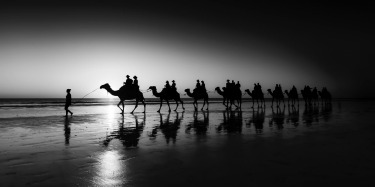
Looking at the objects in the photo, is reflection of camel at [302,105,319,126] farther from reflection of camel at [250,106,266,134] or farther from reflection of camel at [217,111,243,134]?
reflection of camel at [217,111,243,134]

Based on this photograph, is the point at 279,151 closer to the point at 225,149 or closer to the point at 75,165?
the point at 225,149

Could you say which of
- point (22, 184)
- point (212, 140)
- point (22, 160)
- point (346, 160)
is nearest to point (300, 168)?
point (346, 160)

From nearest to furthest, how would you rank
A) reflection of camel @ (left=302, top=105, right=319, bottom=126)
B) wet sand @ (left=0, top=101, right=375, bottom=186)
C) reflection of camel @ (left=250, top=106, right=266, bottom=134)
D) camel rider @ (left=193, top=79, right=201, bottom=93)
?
1. wet sand @ (left=0, top=101, right=375, bottom=186)
2. reflection of camel @ (left=250, top=106, right=266, bottom=134)
3. reflection of camel @ (left=302, top=105, right=319, bottom=126)
4. camel rider @ (left=193, top=79, right=201, bottom=93)

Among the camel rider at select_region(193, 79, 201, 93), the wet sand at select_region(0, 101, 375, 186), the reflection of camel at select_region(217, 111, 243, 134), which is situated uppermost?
the camel rider at select_region(193, 79, 201, 93)

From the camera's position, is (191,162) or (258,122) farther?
(258,122)

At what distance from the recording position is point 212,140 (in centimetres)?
760

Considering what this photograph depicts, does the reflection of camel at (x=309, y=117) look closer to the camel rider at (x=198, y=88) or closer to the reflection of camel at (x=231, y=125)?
the reflection of camel at (x=231, y=125)

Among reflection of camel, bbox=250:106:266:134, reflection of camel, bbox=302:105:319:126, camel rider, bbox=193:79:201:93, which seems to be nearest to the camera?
reflection of camel, bbox=250:106:266:134

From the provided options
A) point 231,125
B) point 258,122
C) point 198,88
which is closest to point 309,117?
point 258,122

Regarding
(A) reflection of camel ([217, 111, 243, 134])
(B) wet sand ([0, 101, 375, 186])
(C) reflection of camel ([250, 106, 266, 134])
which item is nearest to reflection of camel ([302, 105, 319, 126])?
(C) reflection of camel ([250, 106, 266, 134])

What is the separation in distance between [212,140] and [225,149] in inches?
54.2

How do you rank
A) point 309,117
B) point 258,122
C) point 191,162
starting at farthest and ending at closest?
point 309,117, point 258,122, point 191,162

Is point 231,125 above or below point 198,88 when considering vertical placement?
below

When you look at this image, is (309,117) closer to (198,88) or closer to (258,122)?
(258,122)
